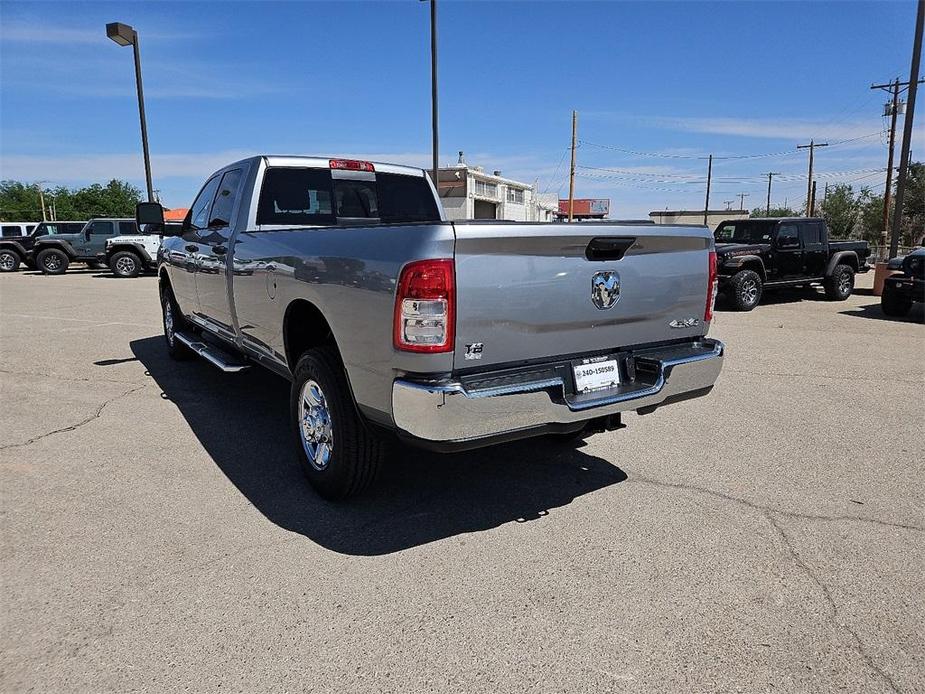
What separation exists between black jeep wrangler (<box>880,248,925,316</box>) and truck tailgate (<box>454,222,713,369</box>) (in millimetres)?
9836

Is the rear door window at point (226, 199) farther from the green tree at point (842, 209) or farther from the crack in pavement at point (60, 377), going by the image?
the green tree at point (842, 209)

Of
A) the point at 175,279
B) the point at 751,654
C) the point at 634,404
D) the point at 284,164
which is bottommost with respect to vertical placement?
the point at 751,654

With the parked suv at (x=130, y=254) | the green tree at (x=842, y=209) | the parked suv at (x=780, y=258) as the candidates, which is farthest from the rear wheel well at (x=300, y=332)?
the green tree at (x=842, y=209)

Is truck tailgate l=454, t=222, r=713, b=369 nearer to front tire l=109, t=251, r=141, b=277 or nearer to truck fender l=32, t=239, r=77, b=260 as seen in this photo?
front tire l=109, t=251, r=141, b=277

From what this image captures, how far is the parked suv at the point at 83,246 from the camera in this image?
21.4 metres

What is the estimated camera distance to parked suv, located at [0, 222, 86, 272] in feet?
75.4

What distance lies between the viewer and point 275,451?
437cm

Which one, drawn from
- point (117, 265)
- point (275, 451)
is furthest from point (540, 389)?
point (117, 265)

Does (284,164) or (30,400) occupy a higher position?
(284,164)

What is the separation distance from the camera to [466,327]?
269 centimetres

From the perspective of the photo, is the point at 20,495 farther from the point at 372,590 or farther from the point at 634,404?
the point at 634,404

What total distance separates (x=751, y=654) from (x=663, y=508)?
4.00 ft

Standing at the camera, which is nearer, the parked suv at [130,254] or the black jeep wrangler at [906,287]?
the black jeep wrangler at [906,287]

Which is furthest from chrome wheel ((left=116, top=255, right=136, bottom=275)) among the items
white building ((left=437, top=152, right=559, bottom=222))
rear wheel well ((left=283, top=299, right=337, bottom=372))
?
white building ((left=437, top=152, right=559, bottom=222))
